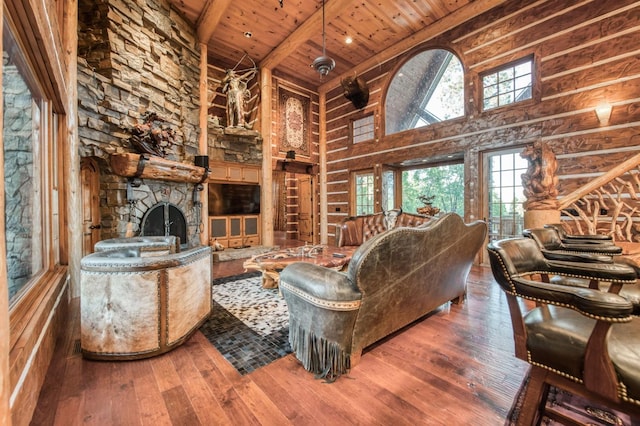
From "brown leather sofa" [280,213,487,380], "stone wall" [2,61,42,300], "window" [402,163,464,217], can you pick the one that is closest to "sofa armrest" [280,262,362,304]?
"brown leather sofa" [280,213,487,380]

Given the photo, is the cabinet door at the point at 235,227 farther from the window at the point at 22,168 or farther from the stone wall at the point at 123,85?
the window at the point at 22,168

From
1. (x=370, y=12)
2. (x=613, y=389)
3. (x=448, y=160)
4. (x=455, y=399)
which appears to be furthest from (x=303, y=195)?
(x=613, y=389)

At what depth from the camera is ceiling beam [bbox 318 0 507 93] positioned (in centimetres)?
443

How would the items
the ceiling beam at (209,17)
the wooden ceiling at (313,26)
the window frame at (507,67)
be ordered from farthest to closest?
the wooden ceiling at (313,26)
the ceiling beam at (209,17)
the window frame at (507,67)

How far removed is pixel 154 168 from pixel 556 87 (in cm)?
618

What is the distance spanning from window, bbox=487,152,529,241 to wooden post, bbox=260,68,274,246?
464 cm

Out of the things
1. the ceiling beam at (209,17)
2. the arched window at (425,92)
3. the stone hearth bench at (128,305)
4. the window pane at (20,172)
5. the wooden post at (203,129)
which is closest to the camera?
the window pane at (20,172)

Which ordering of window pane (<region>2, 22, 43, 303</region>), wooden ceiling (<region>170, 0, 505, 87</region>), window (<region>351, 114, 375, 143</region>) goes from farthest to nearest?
window (<region>351, 114, 375, 143</region>), wooden ceiling (<region>170, 0, 505, 87</region>), window pane (<region>2, 22, 43, 303</region>)

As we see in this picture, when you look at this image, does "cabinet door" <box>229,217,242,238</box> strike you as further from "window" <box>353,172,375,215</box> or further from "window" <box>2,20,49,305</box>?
"window" <box>2,20,49,305</box>

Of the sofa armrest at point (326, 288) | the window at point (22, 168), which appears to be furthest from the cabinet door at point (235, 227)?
the sofa armrest at point (326, 288)

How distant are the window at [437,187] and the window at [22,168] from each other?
531 centimetres

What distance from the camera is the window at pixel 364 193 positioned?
6.57 meters

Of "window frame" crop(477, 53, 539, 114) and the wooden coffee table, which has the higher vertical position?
"window frame" crop(477, 53, 539, 114)

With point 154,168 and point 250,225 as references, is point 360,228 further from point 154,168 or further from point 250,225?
point 154,168
